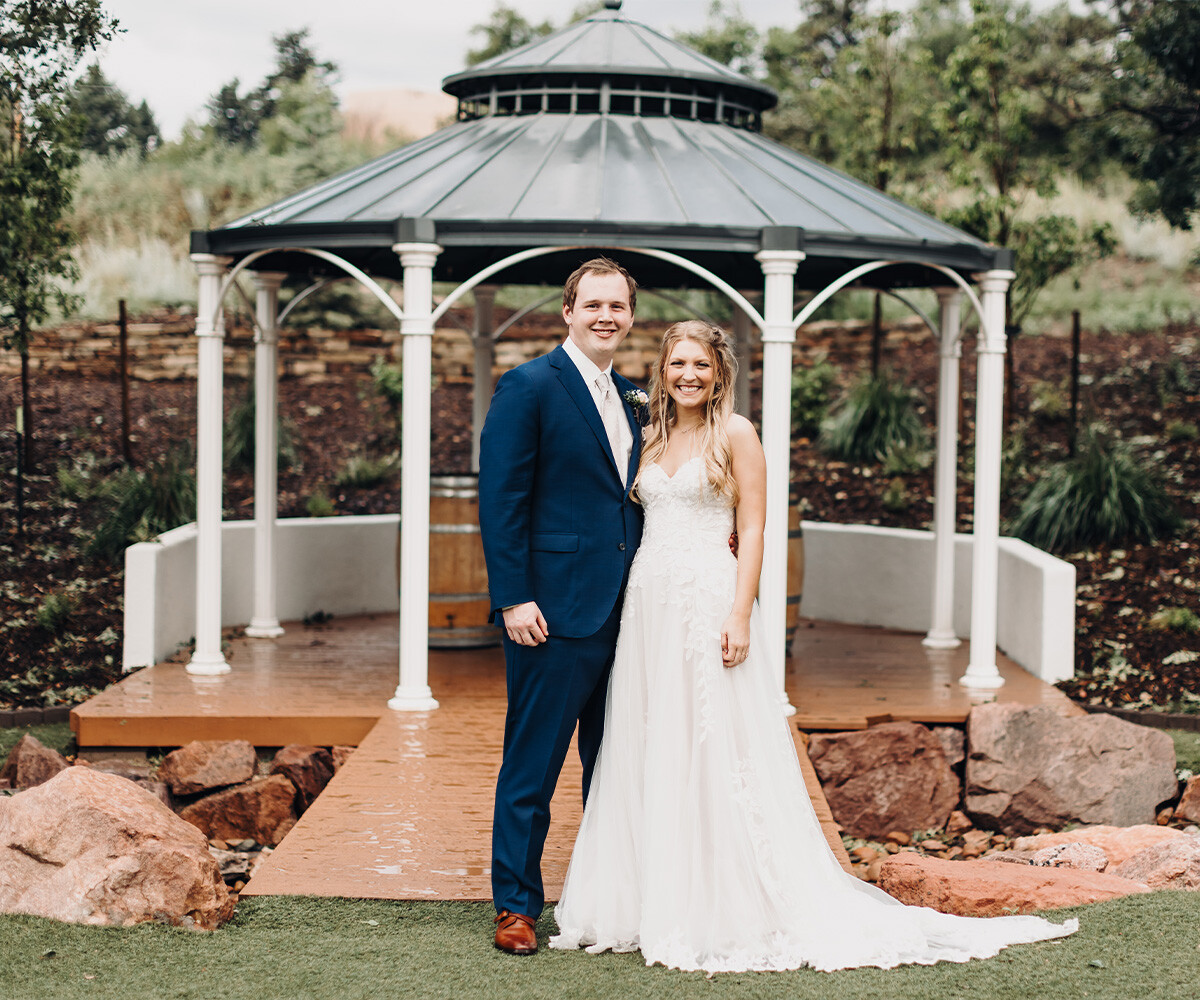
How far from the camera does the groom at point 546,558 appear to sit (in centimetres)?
424

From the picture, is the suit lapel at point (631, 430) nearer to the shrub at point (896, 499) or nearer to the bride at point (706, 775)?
the bride at point (706, 775)

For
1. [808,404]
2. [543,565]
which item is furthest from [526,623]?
[808,404]

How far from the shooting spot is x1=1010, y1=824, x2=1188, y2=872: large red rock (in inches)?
235

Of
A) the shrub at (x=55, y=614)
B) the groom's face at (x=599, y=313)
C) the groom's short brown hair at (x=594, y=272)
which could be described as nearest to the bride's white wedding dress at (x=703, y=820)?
the groom's face at (x=599, y=313)

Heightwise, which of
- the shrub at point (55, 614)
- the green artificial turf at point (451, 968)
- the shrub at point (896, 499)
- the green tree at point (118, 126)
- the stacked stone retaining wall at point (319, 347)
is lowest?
the green artificial turf at point (451, 968)

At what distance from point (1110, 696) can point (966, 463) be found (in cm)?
624

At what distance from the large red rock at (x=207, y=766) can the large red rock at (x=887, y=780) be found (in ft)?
10.2

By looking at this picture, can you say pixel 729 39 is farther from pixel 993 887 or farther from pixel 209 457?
pixel 993 887

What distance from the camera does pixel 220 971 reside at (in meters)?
4.12

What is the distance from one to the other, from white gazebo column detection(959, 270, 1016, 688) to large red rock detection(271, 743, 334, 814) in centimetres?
401

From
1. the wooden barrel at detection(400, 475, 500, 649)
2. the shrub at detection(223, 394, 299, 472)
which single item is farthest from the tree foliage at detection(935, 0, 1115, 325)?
the shrub at detection(223, 394, 299, 472)

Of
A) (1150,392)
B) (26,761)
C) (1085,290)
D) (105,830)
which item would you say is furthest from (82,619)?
(1085,290)

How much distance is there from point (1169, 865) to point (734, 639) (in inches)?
87.4

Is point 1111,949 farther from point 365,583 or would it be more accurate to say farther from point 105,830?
point 365,583
